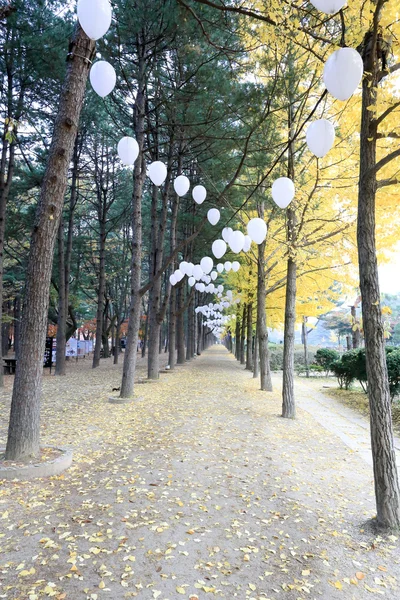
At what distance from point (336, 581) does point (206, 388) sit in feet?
29.7

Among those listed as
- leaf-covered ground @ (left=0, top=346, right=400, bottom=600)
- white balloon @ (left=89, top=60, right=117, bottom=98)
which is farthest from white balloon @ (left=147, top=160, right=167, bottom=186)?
leaf-covered ground @ (left=0, top=346, right=400, bottom=600)

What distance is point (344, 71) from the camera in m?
2.61

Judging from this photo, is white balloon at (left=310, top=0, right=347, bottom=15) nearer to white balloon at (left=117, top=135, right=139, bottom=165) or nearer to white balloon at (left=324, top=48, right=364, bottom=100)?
white balloon at (left=324, top=48, right=364, bottom=100)

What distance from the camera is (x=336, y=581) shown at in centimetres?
246

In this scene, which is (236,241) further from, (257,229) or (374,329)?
(374,329)

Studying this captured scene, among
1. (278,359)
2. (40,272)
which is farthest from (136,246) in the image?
(278,359)

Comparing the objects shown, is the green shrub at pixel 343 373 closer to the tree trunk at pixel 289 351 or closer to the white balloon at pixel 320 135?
the tree trunk at pixel 289 351

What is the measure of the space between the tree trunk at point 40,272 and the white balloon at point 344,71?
3055 mm

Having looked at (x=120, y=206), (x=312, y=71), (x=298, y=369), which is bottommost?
(x=298, y=369)

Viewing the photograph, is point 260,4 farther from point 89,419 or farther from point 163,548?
point 89,419

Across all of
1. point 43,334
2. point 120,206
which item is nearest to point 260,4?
point 43,334

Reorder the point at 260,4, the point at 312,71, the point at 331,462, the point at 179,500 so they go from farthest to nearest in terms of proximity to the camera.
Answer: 1. the point at 312,71
2. the point at 331,462
3. the point at 260,4
4. the point at 179,500

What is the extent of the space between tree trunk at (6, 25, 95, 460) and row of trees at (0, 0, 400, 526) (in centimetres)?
1

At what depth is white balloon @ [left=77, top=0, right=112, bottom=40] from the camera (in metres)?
3.08
